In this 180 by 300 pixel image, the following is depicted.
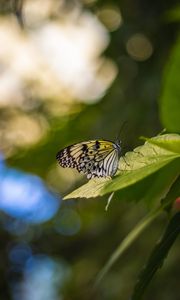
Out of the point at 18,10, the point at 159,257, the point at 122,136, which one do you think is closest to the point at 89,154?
the point at 159,257

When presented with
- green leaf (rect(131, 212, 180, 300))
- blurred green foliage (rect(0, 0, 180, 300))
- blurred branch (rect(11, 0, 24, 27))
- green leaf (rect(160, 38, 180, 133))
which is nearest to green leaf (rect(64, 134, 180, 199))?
green leaf (rect(131, 212, 180, 300))

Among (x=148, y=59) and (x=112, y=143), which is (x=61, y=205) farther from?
(x=112, y=143)

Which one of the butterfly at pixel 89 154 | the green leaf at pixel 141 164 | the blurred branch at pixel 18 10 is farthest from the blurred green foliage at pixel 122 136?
the green leaf at pixel 141 164

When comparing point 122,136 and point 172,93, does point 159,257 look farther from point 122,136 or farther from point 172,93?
point 122,136

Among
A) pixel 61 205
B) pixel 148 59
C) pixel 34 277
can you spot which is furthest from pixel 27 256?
pixel 148 59

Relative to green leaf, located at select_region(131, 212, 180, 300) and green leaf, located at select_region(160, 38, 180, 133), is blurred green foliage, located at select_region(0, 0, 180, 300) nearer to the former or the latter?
green leaf, located at select_region(160, 38, 180, 133)

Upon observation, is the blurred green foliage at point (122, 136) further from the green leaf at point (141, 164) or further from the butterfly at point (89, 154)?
the green leaf at point (141, 164)
